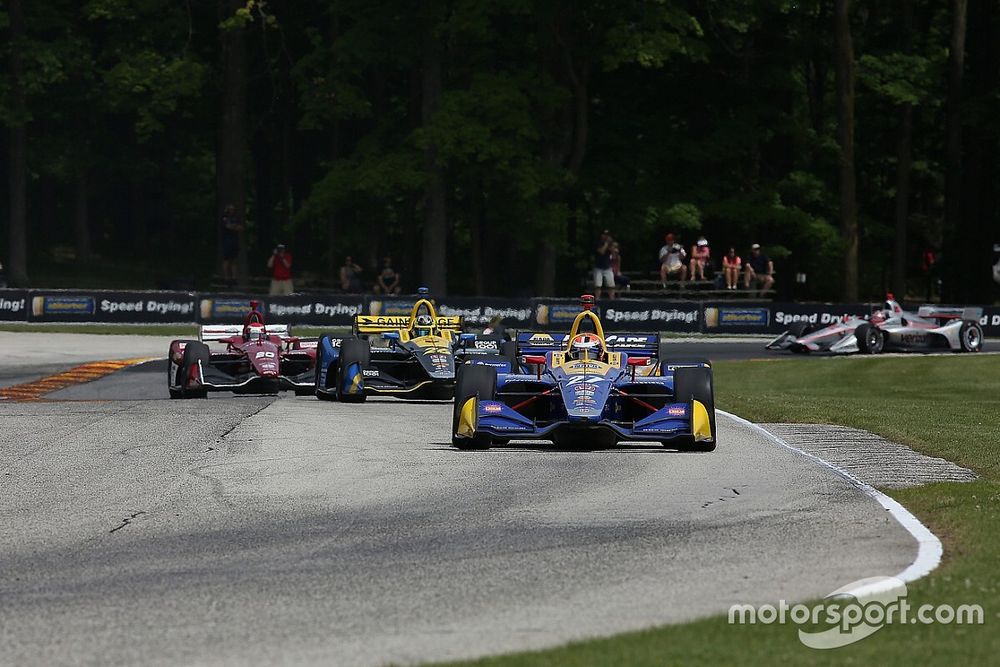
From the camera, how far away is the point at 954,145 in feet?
180

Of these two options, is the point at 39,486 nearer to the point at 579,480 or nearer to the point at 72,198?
the point at 579,480

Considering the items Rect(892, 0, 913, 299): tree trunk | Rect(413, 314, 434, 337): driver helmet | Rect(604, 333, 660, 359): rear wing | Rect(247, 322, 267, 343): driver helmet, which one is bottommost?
Rect(247, 322, 267, 343): driver helmet

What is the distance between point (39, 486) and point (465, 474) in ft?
11.5

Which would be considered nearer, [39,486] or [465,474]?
[39,486]

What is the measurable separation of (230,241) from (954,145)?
2341 centimetres

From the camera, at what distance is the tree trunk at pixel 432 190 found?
165 feet

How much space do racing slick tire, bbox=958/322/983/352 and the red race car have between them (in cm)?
2007

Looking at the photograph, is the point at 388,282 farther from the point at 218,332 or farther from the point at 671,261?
the point at 218,332

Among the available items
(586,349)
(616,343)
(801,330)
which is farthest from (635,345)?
(801,330)

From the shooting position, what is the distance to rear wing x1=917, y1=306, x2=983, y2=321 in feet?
135

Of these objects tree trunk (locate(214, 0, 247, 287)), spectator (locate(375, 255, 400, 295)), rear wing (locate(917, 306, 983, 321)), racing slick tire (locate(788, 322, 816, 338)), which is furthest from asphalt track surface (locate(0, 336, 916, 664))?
tree trunk (locate(214, 0, 247, 287))

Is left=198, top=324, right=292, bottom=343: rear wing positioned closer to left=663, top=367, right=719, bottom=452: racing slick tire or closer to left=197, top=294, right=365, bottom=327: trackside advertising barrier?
left=663, top=367, right=719, bottom=452: racing slick tire

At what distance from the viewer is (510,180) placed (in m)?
51.2

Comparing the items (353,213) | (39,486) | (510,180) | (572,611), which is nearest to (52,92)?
(353,213)
